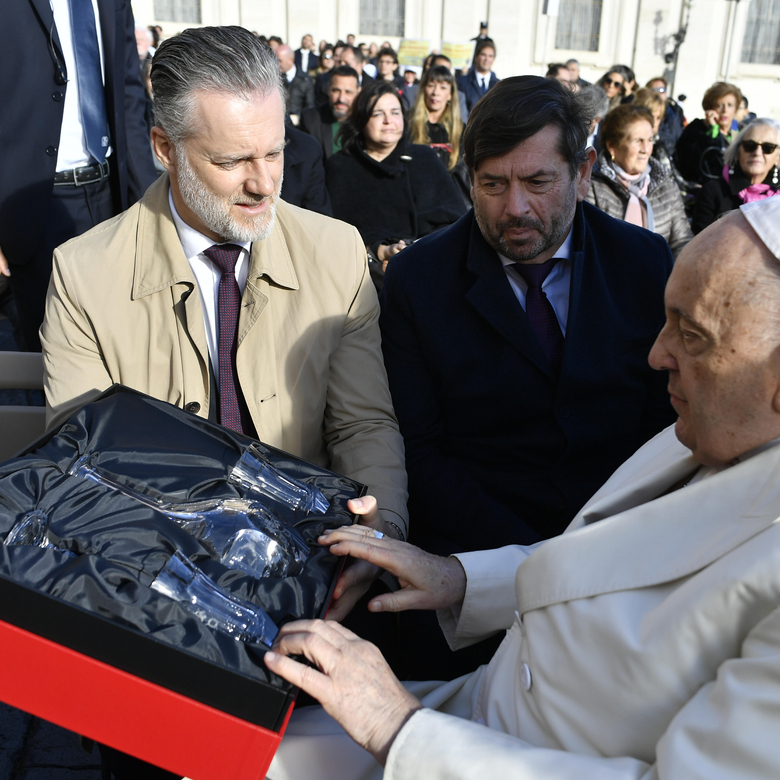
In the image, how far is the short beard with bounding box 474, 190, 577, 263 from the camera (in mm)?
2141

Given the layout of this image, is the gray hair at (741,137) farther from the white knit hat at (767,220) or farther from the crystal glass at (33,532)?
the crystal glass at (33,532)

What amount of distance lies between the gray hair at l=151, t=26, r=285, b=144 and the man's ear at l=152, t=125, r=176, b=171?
0.04 metres

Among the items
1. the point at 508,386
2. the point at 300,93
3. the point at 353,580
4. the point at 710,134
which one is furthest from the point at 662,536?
the point at 300,93

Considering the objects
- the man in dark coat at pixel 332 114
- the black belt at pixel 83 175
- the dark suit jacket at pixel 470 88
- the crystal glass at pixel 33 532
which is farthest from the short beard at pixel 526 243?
the dark suit jacket at pixel 470 88

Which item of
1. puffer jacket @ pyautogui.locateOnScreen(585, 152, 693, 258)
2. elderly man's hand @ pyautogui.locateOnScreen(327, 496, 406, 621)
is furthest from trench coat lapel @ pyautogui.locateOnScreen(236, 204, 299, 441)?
puffer jacket @ pyautogui.locateOnScreen(585, 152, 693, 258)

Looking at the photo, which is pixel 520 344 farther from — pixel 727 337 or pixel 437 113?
pixel 437 113

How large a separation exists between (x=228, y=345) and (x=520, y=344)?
81 centimetres

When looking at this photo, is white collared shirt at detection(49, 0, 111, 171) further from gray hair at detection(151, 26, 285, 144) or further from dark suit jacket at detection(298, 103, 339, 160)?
dark suit jacket at detection(298, 103, 339, 160)

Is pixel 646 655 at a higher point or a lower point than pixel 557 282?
lower

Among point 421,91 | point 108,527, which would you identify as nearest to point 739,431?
point 108,527

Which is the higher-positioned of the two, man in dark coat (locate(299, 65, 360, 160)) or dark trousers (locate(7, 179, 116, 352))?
man in dark coat (locate(299, 65, 360, 160))

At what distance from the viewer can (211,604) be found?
1.22 m

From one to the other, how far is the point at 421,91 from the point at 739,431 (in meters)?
6.04

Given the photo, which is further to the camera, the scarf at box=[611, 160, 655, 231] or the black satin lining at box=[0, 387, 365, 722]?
the scarf at box=[611, 160, 655, 231]
